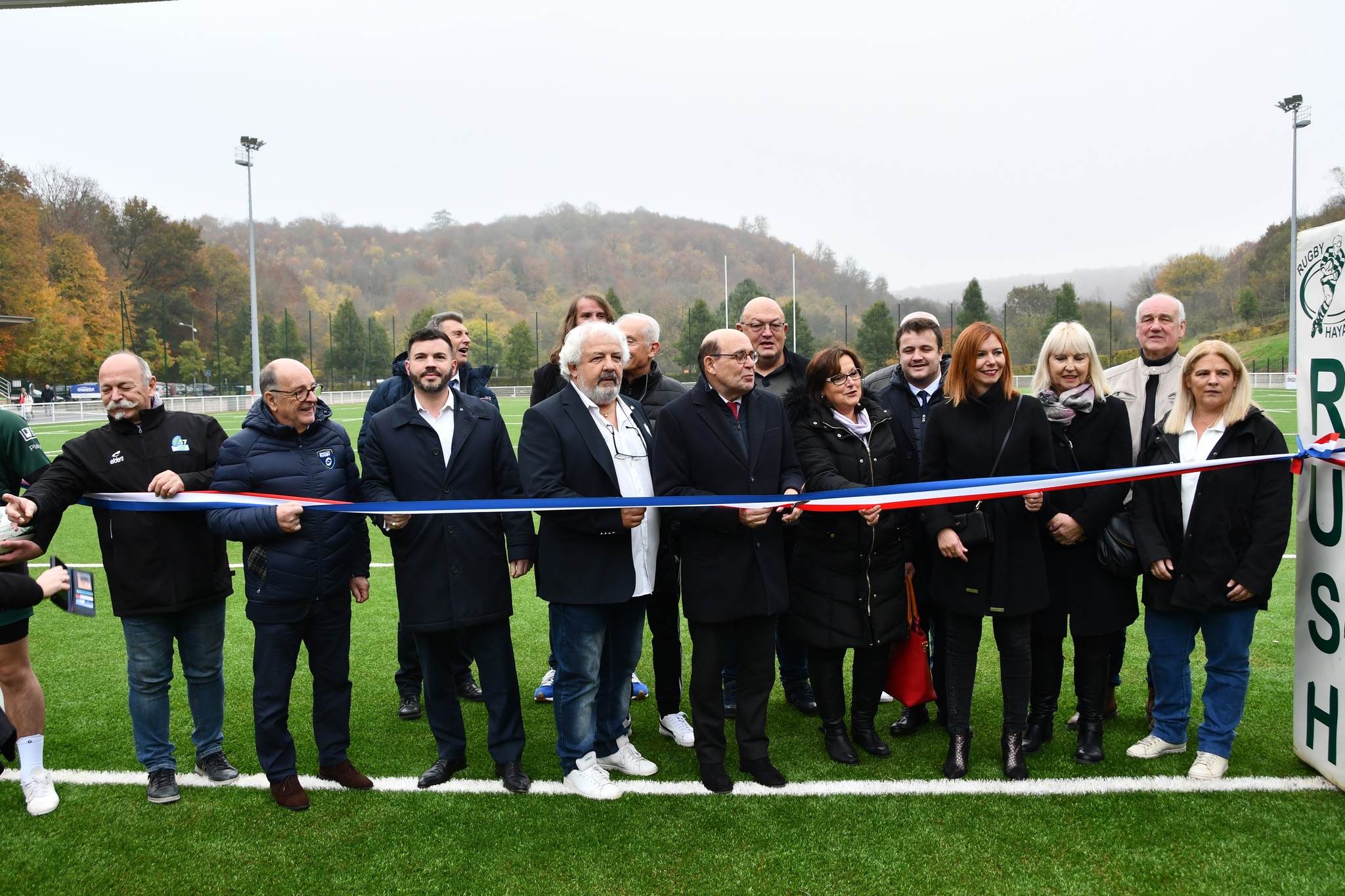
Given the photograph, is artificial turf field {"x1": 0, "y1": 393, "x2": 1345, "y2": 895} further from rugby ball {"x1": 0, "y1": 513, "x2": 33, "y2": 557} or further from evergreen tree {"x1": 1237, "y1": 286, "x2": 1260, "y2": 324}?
evergreen tree {"x1": 1237, "y1": 286, "x2": 1260, "y2": 324}

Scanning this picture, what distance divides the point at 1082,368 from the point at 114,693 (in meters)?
5.93

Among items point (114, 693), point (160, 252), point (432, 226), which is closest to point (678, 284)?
point (432, 226)

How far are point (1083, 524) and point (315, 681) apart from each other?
3.67 m

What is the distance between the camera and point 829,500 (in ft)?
12.9

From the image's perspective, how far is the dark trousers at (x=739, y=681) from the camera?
13.4ft

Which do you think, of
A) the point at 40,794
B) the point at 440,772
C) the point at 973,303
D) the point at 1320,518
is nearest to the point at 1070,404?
the point at 1320,518

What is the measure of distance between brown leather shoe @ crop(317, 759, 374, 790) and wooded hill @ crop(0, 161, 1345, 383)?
5196cm

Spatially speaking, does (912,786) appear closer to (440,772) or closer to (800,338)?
(440,772)

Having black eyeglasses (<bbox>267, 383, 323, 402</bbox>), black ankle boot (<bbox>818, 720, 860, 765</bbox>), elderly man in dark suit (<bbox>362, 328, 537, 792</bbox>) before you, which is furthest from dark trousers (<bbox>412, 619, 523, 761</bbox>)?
black ankle boot (<bbox>818, 720, 860, 765</bbox>)

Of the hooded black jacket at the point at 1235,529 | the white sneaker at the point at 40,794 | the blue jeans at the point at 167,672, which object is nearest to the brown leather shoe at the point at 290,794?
the blue jeans at the point at 167,672

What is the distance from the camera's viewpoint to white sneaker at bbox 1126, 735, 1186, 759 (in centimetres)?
425

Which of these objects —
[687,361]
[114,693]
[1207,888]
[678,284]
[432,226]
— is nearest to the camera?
[1207,888]

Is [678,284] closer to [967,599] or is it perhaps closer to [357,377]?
[357,377]

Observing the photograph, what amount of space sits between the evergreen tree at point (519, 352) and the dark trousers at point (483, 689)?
61.6 metres
